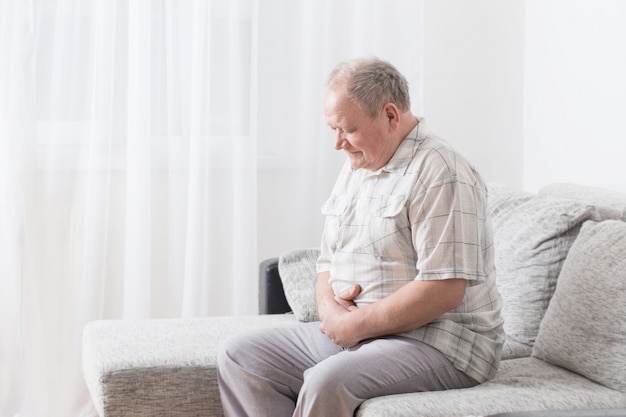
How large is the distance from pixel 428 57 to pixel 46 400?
2.00m

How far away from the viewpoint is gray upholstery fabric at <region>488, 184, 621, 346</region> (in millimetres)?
2537

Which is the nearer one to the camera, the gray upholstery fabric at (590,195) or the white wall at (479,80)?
the gray upholstery fabric at (590,195)

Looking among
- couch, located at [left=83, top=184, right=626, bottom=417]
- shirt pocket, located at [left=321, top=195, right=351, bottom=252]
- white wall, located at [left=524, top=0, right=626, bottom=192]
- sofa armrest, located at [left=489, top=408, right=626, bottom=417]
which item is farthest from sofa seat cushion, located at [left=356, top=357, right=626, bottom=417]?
white wall, located at [left=524, top=0, right=626, bottom=192]

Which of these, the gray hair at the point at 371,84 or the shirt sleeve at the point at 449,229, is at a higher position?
the gray hair at the point at 371,84

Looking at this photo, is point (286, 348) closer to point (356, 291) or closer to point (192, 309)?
point (356, 291)

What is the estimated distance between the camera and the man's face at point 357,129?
2.33 metres

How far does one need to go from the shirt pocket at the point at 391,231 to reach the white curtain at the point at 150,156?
141 cm

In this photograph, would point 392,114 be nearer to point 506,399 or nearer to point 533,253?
point 533,253

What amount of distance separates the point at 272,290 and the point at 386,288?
0.89m

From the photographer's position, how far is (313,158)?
3789 millimetres

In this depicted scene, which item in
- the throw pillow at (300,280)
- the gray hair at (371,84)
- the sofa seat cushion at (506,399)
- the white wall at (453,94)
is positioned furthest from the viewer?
the white wall at (453,94)

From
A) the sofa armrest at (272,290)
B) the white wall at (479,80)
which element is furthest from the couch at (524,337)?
the white wall at (479,80)

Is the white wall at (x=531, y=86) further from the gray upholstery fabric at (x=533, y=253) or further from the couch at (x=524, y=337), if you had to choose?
the gray upholstery fabric at (x=533, y=253)

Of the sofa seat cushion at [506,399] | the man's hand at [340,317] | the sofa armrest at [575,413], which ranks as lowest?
the sofa seat cushion at [506,399]
